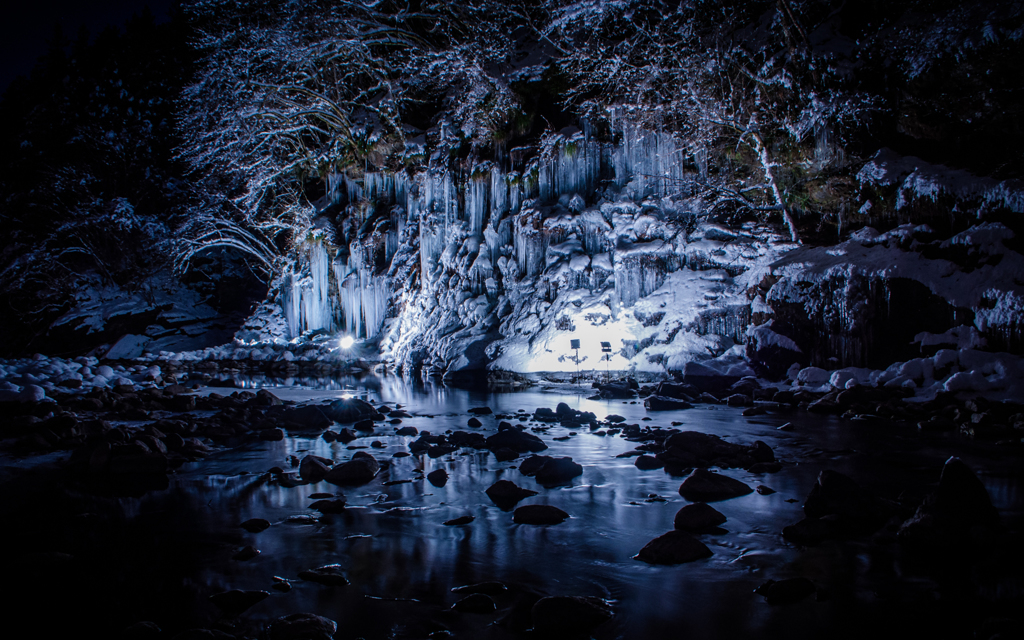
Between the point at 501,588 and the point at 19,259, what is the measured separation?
34456 mm

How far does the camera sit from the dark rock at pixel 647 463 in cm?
513

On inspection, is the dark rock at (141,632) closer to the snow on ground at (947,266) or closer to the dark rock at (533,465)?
the dark rock at (533,465)

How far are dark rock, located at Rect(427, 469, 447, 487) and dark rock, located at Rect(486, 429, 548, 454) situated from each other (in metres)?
1.18

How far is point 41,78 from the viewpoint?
3856 cm

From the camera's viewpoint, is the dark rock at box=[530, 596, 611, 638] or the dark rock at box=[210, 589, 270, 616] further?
the dark rock at box=[210, 589, 270, 616]

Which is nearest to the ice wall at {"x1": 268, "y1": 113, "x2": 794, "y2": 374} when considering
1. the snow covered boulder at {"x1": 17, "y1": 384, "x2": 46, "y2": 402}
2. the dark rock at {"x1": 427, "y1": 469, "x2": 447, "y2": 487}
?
the dark rock at {"x1": 427, "y1": 469, "x2": 447, "y2": 487}

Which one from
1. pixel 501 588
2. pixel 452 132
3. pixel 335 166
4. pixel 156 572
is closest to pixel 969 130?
pixel 501 588

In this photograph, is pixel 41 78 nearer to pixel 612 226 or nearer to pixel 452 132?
pixel 452 132

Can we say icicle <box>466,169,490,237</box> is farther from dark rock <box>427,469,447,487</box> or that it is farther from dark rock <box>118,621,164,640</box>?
dark rock <box>118,621,164,640</box>

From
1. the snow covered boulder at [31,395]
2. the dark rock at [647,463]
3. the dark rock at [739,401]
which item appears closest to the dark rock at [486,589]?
the dark rock at [647,463]

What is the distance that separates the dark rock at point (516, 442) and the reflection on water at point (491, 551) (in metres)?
0.51

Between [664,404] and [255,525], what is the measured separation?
7.00 m

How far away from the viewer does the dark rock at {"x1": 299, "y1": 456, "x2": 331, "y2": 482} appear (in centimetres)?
481

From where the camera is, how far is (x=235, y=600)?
2523mm
